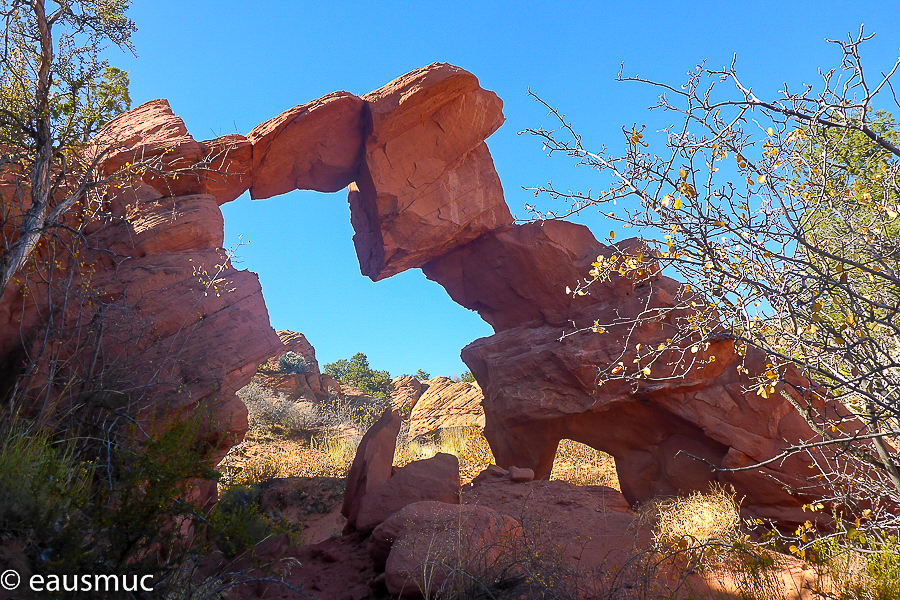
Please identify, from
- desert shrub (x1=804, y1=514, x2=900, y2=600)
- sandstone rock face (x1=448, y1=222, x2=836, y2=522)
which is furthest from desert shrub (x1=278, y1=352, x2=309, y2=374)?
desert shrub (x1=804, y1=514, x2=900, y2=600)

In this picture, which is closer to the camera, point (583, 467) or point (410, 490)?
point (410, 490)

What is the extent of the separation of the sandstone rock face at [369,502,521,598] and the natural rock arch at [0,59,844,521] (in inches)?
111

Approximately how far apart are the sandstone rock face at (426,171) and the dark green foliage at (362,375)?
56.5 ft

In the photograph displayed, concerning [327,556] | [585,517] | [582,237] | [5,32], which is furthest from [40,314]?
[582,237]

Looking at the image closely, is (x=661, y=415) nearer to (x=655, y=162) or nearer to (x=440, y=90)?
(x=655, y=162)

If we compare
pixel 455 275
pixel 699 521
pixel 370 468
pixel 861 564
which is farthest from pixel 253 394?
pixel 861 564

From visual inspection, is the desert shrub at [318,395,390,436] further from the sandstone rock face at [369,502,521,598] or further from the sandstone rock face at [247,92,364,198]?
the sandstone rock face at [369,502,521,598]

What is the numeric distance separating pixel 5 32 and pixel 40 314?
3653mm

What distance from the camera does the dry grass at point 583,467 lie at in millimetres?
10859

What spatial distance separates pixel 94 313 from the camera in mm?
6008

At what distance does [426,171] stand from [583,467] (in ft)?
27.5

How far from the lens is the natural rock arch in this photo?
7.07 metres

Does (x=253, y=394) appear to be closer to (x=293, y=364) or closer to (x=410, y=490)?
(x=293, y=364)

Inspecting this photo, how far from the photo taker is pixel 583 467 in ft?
39.2
